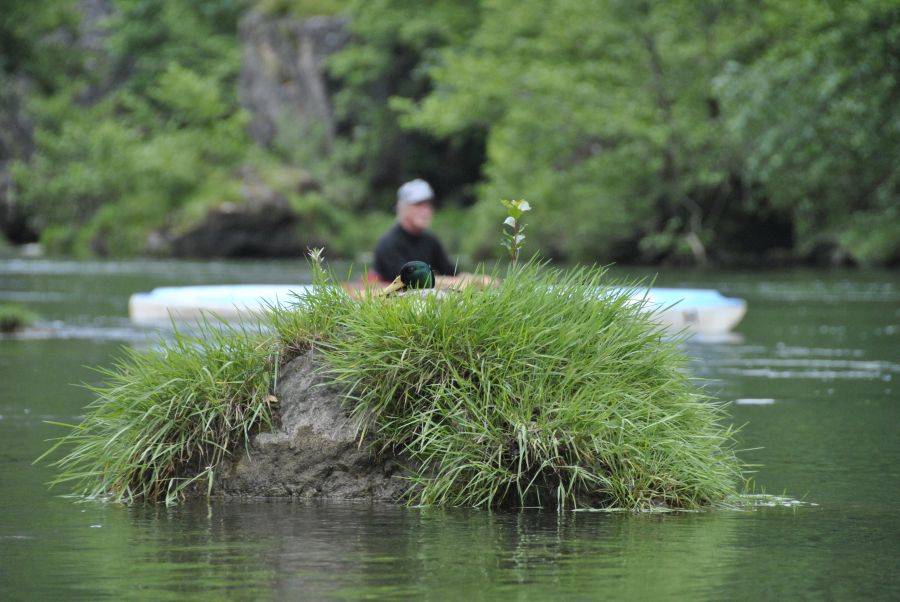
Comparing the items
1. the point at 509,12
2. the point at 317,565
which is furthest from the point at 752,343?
the point at 509,12

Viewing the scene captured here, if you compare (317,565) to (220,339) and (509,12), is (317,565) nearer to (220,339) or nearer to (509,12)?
(220,339)

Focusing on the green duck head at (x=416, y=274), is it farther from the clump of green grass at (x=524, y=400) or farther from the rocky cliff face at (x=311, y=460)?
the rocky cliff face at (x=311, y=460)

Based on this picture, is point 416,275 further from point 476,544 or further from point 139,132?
point 139,132

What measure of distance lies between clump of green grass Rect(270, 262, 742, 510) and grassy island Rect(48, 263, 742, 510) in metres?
0.01

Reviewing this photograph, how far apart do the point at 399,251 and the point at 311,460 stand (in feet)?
10.6

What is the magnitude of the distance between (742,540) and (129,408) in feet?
10.3

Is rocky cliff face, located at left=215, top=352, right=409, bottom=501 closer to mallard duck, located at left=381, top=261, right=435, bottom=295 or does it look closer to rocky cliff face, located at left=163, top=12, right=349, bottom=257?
mallard duck, located at left=381, top=261, right=435, bottom=295

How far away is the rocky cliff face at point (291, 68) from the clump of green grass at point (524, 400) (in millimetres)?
57241

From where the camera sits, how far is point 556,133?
45438 millimetres

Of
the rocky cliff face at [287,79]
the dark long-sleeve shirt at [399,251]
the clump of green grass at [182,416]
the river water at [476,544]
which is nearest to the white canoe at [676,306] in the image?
the river water at [476,544]

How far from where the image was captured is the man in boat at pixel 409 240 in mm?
10695

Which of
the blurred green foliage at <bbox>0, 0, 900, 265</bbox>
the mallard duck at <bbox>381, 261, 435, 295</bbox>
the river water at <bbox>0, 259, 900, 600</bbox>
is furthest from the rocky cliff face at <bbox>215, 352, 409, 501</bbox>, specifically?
the blurred green foliage at <bbox>0, 0, 900, 265</bbox>

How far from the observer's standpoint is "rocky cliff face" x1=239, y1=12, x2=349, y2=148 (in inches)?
2534

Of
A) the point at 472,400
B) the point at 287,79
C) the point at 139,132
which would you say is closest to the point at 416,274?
the point at 472,400
